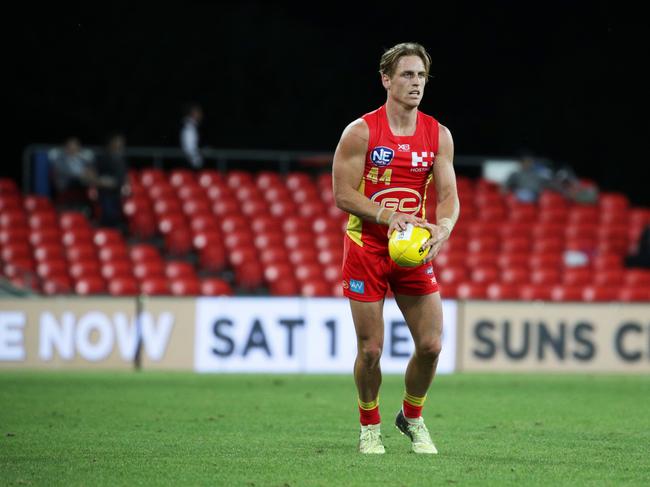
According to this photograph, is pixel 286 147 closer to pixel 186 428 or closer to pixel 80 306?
pixel 80 306

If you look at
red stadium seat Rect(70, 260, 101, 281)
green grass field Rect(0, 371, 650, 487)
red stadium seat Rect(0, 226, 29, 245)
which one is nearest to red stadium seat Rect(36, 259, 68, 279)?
red stadium seat Rect(70, 260, 101, 281)

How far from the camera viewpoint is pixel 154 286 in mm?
17719

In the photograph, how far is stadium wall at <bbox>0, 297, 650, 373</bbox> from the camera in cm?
1562

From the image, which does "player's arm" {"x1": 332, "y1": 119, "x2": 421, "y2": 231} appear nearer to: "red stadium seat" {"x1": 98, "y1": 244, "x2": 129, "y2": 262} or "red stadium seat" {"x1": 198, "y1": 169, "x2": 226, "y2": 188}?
"red stadium seat" {"x1": 98, "y1": 244, "x2": 129, "y2": 262}

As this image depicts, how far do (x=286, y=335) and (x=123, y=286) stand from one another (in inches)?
115

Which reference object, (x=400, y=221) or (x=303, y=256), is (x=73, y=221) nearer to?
(x=303, y=256)

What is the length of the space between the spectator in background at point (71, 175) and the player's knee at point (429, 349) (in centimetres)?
1201

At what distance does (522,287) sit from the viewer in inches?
731

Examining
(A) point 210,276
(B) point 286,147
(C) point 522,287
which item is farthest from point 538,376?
(B) point 286,147

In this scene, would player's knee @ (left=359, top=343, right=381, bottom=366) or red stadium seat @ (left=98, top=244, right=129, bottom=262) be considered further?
red stadium seat @ (left=98, top=244, right=129, bottom=262)

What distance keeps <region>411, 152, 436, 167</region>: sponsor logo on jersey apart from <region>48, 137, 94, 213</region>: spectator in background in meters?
11.9

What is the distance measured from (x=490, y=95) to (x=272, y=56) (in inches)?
178

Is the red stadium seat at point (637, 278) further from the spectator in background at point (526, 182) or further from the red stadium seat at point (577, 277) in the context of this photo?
the spectator in background at point (526, 182)

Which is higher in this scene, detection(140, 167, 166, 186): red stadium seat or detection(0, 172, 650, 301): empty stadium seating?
detection(140, 167, 166, 186): red stadium seat
